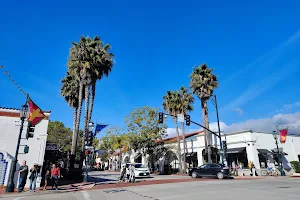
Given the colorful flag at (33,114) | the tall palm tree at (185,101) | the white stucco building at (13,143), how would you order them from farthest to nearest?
the tall palm tree at (185,101) < the white stucco building at (13,143) < the colorful flag at (33,114)

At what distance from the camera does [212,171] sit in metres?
21.4

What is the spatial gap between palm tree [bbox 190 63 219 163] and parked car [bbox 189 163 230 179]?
7.14 metres

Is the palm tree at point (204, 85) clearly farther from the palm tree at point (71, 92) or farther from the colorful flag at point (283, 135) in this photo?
the palm tree at point (71, 92)

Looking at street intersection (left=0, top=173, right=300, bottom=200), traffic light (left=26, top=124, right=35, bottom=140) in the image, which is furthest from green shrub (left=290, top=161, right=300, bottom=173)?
traffic light (left=26, top=124, right=35, bottom=140)

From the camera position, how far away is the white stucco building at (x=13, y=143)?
1453cm

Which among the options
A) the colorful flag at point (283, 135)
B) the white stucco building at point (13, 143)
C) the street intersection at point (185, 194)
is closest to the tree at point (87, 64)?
the white stucco building at point (13, 143)

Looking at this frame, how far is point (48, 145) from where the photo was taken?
1848 centimetres

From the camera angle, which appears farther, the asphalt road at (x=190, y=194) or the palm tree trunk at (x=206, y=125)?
the palm tree trunk at (x=206, y=125)

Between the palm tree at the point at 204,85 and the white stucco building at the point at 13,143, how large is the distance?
20.6 metres

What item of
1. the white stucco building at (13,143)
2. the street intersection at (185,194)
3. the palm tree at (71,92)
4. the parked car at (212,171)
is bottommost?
the street intersection at (185,194)

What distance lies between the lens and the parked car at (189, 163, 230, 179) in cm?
2059

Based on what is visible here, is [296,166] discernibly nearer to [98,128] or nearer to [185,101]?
[185,101]

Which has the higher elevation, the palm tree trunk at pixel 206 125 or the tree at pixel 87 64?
Answer: the tree at pixel 87 64

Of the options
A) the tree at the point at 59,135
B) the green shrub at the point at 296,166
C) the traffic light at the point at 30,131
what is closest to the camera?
the traffic light at the point at 30,131
